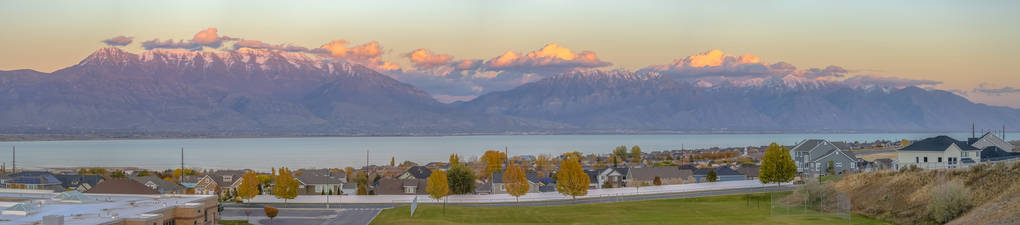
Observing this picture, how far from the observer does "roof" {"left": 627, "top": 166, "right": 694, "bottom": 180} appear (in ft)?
278

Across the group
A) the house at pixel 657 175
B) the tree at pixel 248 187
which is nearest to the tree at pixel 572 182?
the house at pixel 657 175

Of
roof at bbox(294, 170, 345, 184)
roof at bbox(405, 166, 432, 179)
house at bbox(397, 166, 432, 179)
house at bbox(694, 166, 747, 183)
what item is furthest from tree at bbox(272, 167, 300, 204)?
house at bbox(694, 166, 747, 183)

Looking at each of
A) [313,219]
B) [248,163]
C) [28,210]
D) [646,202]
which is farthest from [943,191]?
[248,163]

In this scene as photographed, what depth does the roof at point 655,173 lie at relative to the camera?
278 feet

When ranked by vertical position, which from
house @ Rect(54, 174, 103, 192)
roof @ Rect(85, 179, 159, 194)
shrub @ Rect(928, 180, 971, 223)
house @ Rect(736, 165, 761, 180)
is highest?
shrub @ Rect(928, 180, 971, 223)

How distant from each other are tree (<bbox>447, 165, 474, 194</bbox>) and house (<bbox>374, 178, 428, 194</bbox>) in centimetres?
359

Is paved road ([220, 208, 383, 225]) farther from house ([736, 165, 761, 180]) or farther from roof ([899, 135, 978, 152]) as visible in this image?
house ([736, 165, 761, 180])

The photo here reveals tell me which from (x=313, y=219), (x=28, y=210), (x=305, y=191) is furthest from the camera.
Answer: (x=305, y=191)

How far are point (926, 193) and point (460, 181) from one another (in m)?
35.9

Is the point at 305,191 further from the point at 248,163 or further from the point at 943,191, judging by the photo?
the point at 248,163

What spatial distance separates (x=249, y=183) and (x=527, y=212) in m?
21.2

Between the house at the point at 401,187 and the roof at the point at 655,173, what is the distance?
20896mm

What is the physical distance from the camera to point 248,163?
548ft

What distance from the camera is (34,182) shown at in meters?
84.5
